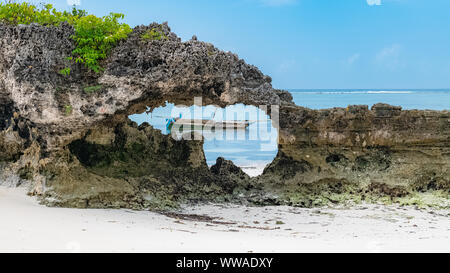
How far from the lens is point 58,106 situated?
335 inches

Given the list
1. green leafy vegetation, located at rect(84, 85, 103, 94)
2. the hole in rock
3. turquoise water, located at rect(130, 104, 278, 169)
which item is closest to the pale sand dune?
green leafy vegetation, located at rect(84, 85, 103, 94)

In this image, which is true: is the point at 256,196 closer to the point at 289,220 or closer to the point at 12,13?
the point at 289,220

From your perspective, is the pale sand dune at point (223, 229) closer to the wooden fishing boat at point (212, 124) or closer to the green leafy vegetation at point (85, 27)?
the green leafy vegetation at point (85, 27)

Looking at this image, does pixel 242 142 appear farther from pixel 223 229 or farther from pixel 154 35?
pixel 223 229

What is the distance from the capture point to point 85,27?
8.69 meters

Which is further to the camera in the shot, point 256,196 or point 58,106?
point 256,196

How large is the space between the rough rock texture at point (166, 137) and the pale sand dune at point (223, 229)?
69 centimetres

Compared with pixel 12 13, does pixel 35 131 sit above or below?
below

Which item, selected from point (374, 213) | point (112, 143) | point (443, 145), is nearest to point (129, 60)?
point (112, 143)

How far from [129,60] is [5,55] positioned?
88.8 inches

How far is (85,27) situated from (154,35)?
1246mm

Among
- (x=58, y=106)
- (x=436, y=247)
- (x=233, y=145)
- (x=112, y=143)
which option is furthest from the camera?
(x=233, y=145)

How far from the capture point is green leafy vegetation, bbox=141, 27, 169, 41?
886cm

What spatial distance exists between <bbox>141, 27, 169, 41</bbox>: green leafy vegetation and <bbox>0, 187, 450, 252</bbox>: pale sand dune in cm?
320
